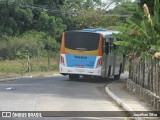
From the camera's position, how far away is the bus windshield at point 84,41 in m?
28.7

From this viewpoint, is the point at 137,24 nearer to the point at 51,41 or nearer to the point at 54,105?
the point at 54,105

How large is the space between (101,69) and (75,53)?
1900mm

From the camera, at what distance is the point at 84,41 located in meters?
28.8

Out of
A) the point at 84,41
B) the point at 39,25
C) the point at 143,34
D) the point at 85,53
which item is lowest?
the point at 39,25

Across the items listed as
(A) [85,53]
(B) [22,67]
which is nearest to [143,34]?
(A) [85,53]

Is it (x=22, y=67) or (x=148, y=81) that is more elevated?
(x=148, y=81)

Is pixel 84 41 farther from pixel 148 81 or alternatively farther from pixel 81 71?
pixel 148 81

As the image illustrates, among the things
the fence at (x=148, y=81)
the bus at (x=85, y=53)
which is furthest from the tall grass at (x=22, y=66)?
the fence at (x=148, y=81)

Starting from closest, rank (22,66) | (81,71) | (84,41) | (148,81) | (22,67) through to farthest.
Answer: (148,81), (81,71), (84,41), (22,67), (22,66)

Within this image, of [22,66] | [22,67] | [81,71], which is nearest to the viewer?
[81,71]

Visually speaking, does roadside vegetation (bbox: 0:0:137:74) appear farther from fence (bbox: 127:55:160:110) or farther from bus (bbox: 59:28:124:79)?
fence (bbox: 127:55:160:110)

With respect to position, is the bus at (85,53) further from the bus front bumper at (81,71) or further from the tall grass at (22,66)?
the tall grass at (22,66)

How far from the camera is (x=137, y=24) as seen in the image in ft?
59.1

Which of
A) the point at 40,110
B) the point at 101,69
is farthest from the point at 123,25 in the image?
the point at 101,69
